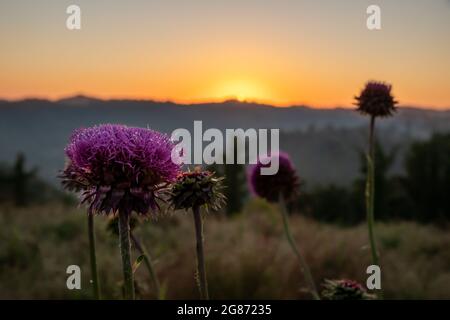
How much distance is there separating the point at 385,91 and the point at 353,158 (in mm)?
60034

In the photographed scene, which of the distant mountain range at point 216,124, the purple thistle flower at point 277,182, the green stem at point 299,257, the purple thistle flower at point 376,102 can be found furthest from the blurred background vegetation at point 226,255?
the distant mountain range at point 216,124

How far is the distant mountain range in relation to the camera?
57.1 ft

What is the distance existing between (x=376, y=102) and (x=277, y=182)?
108cm

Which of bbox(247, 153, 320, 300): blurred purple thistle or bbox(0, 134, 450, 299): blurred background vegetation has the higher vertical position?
bbox(247, 153, 320, 300): blurred purple thistle

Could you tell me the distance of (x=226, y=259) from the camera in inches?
337

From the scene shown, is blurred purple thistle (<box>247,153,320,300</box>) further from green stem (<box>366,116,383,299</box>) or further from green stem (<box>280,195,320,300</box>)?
green stem (<box>366,116,383,299</box>)

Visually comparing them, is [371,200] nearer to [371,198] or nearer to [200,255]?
[371,198]

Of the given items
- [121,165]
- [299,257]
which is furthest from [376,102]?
[121,165]

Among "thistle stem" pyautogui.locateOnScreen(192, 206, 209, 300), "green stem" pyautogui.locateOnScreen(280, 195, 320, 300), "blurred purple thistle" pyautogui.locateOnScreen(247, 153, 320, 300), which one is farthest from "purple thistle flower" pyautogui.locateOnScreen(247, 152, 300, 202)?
"thistle stem" pyautogui.locateOnScreen(192, 206, 209, 300)

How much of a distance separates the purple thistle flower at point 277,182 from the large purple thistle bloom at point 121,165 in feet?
8.20

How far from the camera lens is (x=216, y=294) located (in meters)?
7.54

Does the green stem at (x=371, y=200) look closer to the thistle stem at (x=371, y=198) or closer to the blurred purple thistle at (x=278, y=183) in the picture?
the thistle stem at (x=371, y=198)

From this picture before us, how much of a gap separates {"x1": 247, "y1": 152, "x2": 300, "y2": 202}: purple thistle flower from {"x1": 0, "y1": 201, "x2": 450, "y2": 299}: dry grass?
1087mm
